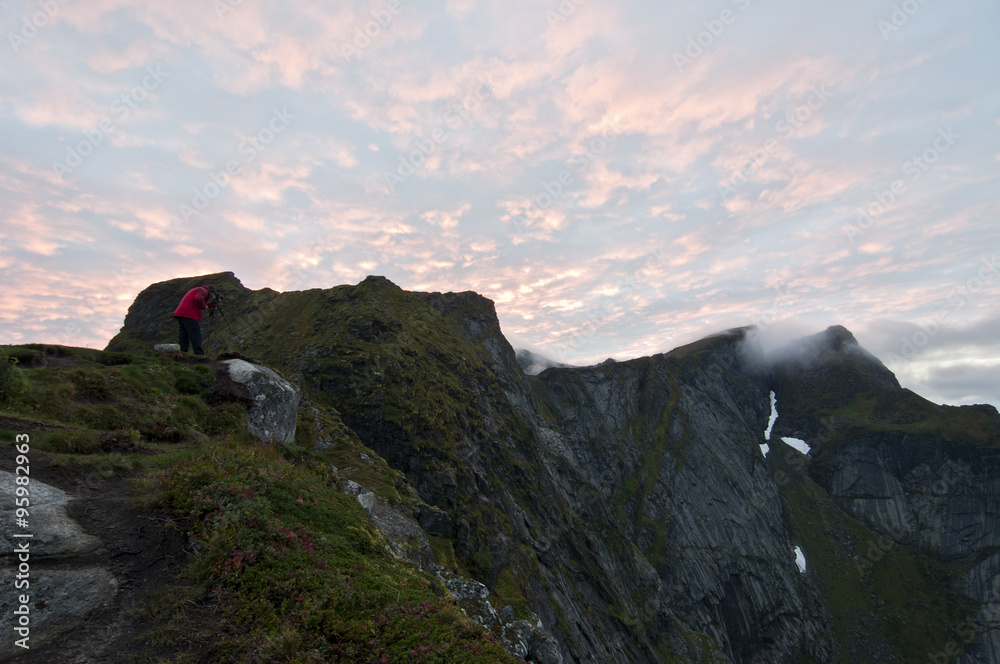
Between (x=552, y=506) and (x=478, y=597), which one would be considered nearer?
(x=478, y=597)

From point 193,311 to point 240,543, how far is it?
17.3 metres

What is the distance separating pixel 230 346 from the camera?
55.3 meters

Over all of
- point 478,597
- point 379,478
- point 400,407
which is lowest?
point 478,597

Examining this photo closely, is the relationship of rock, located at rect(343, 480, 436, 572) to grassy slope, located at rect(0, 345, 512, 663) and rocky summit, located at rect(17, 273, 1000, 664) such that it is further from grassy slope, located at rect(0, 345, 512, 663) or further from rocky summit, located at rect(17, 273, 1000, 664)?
grassy slope, located at rect(0, 345, 512, 663)

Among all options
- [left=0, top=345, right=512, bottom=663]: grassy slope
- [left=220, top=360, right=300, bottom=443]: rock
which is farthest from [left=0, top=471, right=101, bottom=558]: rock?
[left=220, top=360, right=300, bottom=443]: rock

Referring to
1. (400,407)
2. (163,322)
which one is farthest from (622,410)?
(163,322)

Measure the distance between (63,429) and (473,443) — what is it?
43505mm

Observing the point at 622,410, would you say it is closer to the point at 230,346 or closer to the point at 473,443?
the point at 473,443

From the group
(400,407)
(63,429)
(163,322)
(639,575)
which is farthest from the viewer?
(639,575)

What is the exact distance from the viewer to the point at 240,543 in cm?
998

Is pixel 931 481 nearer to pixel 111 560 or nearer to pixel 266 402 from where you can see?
pixel 266 402

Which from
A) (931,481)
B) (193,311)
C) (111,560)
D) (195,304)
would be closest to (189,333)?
(193,311)

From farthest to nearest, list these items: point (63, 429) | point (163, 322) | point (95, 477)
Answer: point (163, 322) < point (63, 429) < point (95, 477)

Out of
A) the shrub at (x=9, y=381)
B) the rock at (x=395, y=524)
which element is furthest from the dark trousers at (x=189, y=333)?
the rock at (x=395, y=524)
